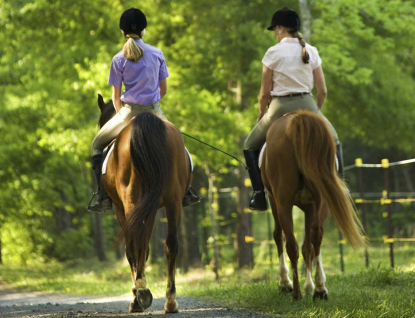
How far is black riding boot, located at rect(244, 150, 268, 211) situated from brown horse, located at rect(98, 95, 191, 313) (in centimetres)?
144

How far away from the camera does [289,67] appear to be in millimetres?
8812

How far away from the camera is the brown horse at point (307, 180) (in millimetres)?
7859

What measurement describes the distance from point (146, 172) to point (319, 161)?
175 cm

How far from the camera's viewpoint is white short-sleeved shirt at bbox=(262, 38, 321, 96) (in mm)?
8797

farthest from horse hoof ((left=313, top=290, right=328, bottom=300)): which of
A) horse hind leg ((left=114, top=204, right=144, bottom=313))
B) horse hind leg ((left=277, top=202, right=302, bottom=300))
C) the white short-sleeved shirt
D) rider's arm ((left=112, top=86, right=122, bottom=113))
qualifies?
rider's arm ((left=112, top=86, right=122, bottom=113))

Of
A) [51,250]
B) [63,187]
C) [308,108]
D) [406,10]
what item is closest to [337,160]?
[308,108]

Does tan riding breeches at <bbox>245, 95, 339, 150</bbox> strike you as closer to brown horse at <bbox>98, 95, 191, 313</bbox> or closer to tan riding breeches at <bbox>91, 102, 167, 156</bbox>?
tan riding breeches at <bbox>91, 102, 167, 156</bbox>

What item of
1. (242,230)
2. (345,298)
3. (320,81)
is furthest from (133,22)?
(242,230)

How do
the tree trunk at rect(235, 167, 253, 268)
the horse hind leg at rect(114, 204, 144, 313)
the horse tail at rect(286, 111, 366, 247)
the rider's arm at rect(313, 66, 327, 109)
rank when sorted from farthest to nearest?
the tree trunk at rect(235, 167, 253, 268)
the rider's arm at rect(313, 66, 327, 109)
the horse tail at rect(286, 111, 366, 247)
the horse hind leg at rect(114, 204, 144, 313)

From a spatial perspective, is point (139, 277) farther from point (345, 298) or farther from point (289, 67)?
point (289, 67)

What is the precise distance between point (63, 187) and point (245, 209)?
942 centimetres

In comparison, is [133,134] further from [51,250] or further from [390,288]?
[51,250]

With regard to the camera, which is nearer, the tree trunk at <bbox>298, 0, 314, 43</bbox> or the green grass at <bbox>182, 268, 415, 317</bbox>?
the green grass at <bbox>182, 268, 415, 317</bbox>

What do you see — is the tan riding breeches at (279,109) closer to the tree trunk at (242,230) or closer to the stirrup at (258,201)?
the stirrup at (258,201)
